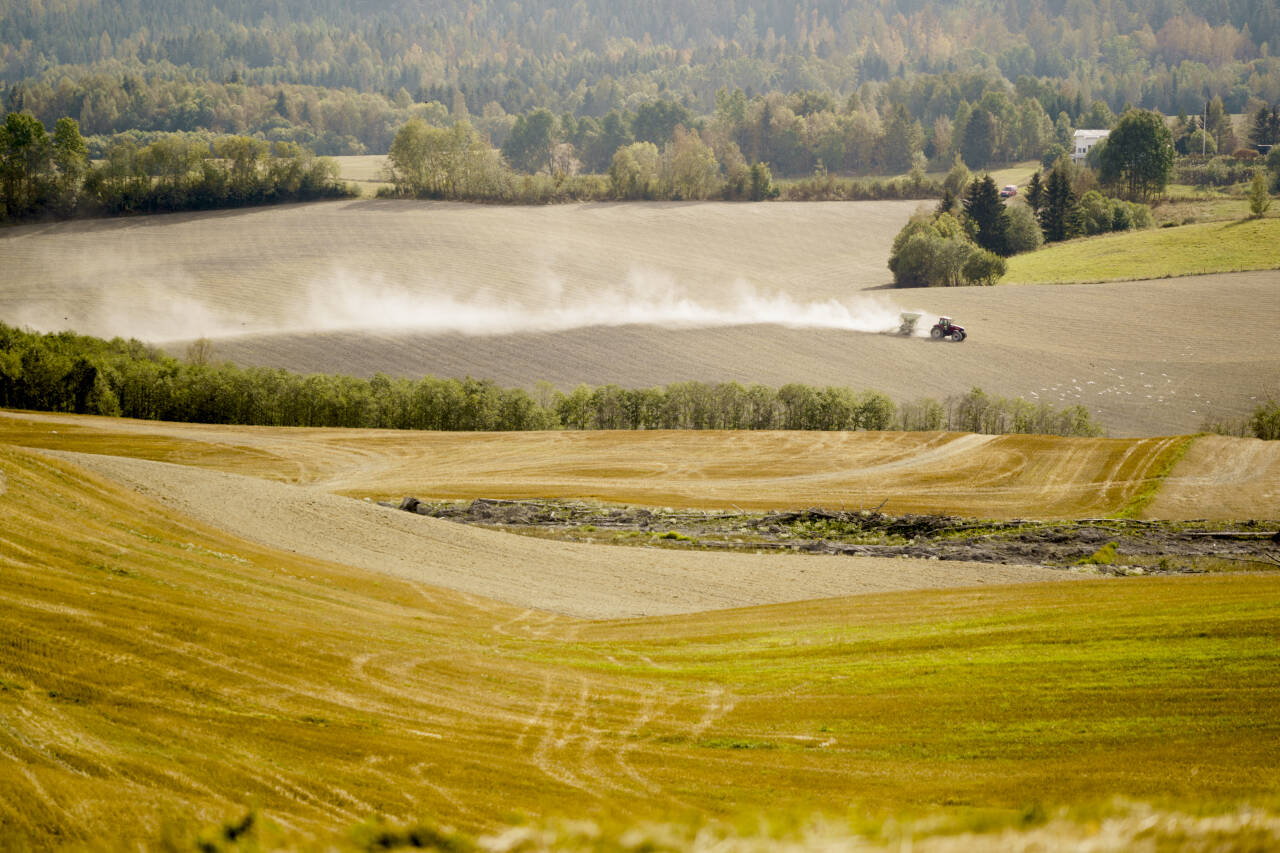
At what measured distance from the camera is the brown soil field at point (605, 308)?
78.8 meters

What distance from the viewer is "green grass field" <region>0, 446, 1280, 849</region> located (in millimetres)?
11008

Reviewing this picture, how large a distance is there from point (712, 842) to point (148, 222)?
13656cm

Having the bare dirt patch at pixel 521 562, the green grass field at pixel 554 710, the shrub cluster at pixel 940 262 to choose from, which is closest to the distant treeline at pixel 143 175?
the shrub cluster at pixel 940 262

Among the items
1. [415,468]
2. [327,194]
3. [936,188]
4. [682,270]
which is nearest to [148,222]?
[327,194]

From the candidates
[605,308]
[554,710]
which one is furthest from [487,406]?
[554,710]

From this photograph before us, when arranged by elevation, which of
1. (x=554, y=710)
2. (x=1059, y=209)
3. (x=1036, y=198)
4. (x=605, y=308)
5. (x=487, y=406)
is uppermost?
(x=1036, y=198)

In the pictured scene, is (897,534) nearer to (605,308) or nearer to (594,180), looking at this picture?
(605,308)

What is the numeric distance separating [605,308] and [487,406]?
123 feet

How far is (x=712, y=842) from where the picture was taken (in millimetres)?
5523

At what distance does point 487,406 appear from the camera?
6475 cm

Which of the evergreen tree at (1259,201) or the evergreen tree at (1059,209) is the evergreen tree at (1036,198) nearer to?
the evergreen tree at (1059,209)

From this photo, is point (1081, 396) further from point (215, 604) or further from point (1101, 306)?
point (215, 604)

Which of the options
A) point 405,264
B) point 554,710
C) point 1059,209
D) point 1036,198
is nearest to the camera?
point 554,710

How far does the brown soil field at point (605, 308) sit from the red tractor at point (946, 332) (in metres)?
1.34
